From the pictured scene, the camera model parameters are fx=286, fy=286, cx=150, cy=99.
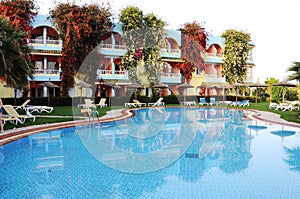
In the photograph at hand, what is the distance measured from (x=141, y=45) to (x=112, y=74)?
4078mm

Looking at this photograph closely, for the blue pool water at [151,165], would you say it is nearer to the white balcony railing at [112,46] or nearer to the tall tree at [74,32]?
the tall tree at [74,32]

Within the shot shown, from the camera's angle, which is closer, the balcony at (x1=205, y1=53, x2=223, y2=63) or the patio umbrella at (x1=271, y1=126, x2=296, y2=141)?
the patio umbrella at (x1=271, y1=126, x2=296, y2=141)

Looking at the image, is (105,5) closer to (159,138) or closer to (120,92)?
(120,92)

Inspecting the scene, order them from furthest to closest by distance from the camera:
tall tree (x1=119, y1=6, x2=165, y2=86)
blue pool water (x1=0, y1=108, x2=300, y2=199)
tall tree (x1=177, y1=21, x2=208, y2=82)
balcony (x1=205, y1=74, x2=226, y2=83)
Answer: balcony (x1=205, y1=74, x2=226, y2=83), tall tree (x1=177, y1=21, x2=208, y2=82), tall tree (x1=119, y1=6, x2=165, y2=86), blue pool water (x1=0, y1=108, x2=300, y2=199)

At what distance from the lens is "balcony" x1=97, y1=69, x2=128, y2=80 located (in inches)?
1025

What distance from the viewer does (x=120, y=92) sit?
28219 mm

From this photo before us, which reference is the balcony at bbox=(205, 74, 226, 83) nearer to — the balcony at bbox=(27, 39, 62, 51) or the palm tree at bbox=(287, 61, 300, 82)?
the balcony at bbox=(27, 39, 62, 51)

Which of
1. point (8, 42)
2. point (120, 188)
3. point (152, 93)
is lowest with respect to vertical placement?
point (120, 188)

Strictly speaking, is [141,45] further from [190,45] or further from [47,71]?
[47,71]

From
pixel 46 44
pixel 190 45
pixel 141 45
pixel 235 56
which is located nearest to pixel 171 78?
pixel 190 45

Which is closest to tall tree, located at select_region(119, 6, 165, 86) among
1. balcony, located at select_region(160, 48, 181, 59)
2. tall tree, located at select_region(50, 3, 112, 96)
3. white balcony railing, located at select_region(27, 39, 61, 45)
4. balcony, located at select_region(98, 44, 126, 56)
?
Result: balcony, located at select_region(98, 44, 126, 56)

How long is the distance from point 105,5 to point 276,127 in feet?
62.3

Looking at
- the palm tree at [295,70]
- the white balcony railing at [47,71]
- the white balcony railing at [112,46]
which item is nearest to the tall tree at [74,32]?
the white balcony railing at [47,71]

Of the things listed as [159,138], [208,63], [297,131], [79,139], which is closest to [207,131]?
[159,138]
